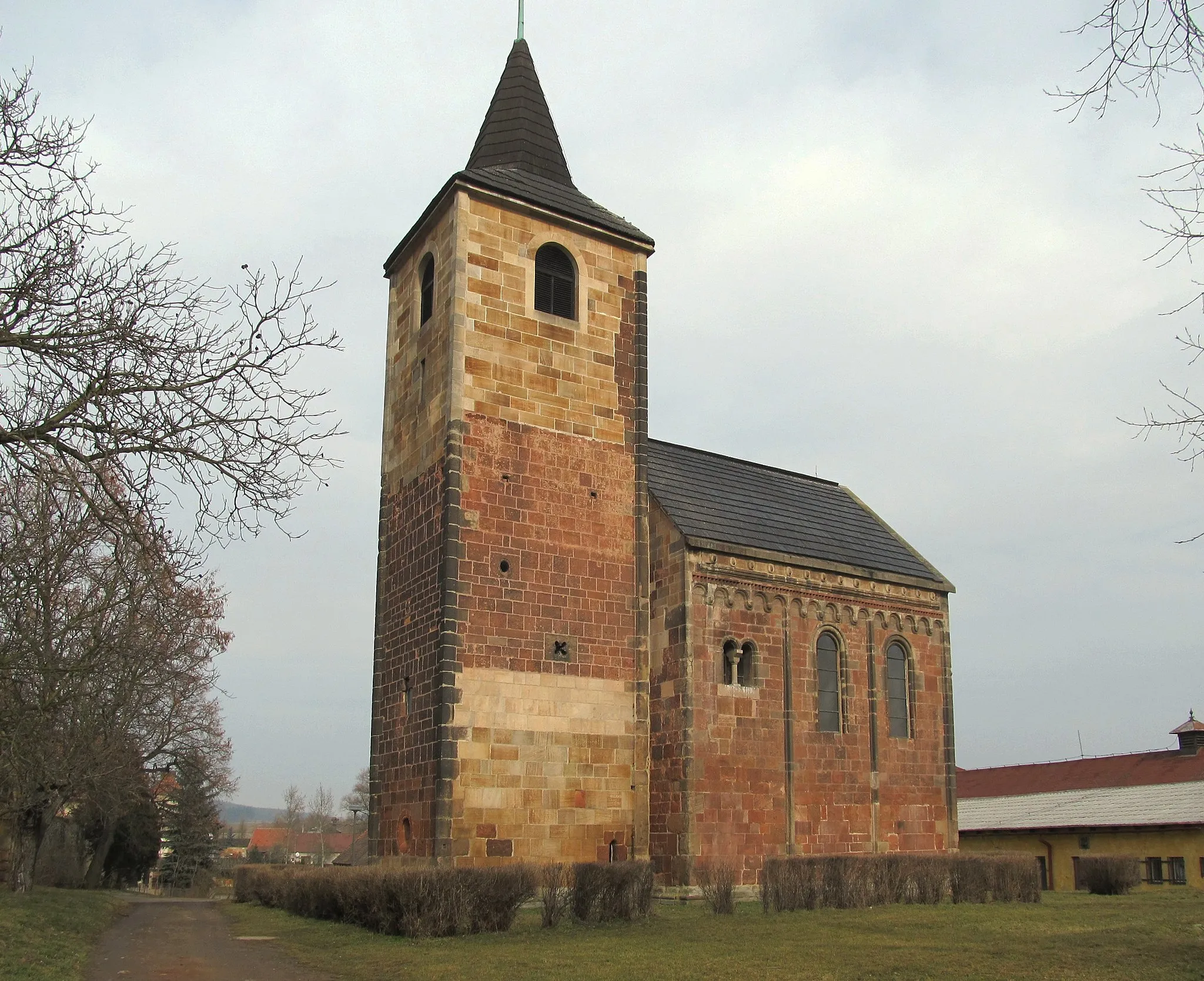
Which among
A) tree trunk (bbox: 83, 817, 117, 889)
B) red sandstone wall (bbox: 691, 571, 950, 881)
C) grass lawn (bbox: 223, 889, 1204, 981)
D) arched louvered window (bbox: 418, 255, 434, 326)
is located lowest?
tree trunk (bbox: 83, 817, 117, 889)

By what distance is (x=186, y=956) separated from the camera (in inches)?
633

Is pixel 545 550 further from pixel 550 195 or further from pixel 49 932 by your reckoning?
pixel 49 932

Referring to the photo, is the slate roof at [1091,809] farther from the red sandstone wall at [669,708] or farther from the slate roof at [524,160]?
the slate roof at [524,160]

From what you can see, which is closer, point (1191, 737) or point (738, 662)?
point (738, 662)

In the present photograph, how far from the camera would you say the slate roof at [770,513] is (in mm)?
24531

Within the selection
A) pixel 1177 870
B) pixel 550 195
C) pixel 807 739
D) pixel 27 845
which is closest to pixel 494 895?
pixel 807 739

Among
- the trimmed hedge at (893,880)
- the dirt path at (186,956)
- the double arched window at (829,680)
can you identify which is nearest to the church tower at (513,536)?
the dirt path at (186,956)

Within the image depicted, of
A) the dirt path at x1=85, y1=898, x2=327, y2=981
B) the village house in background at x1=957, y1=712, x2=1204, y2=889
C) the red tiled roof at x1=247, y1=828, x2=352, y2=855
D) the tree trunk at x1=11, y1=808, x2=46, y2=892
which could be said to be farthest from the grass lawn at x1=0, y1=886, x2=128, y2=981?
the red tiled roof at x1=247, y1=828, x2=352, y2=855

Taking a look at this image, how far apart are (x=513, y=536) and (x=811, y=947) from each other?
10.2 metres

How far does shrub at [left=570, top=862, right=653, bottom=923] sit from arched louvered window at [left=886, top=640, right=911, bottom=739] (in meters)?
10.5

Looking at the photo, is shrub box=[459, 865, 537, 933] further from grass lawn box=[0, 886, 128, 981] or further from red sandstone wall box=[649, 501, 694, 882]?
red sandstone wall box=[649, 501, 694, 882]

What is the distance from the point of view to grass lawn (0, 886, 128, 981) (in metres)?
13.3

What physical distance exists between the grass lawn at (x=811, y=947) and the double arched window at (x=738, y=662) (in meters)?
5.58

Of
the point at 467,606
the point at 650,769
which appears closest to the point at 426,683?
the point at 467,606
